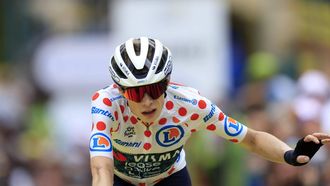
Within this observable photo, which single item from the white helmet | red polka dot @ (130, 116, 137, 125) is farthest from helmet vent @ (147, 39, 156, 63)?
red polka dot @ (130, 116, 137, 125)

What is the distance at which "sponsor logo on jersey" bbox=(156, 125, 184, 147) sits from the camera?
1216 centimetres

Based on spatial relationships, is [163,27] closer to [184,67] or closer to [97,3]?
[184,67]

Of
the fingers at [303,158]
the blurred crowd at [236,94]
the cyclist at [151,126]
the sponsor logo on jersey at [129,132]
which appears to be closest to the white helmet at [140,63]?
the cyclist at [151,126]

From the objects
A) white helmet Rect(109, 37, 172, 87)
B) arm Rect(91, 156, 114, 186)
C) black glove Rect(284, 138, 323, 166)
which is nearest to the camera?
arm Rect(91, 156, 114, 186)

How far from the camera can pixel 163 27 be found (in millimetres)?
22531

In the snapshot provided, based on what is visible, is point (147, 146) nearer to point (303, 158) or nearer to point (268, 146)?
point (268, 146)

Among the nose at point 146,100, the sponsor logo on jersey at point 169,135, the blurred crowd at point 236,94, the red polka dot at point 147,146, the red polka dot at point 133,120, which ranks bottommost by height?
the blurred crowd at point 236,94

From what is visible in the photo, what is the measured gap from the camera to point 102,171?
11164mm

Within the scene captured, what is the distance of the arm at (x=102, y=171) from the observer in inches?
435

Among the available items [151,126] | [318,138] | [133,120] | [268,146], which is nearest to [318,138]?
[318,138]

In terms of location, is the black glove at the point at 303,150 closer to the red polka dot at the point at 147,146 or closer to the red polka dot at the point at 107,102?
the red polka dot at the point at 147,146

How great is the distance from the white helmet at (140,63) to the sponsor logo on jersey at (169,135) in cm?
82

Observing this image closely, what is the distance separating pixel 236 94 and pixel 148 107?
13.6 m

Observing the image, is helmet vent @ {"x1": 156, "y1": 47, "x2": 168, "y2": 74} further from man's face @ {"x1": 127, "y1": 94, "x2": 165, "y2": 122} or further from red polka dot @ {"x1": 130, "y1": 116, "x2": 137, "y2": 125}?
red polka dot @ {"x1": 130, "y1": 116, "x2": 137, "y2": 125}
